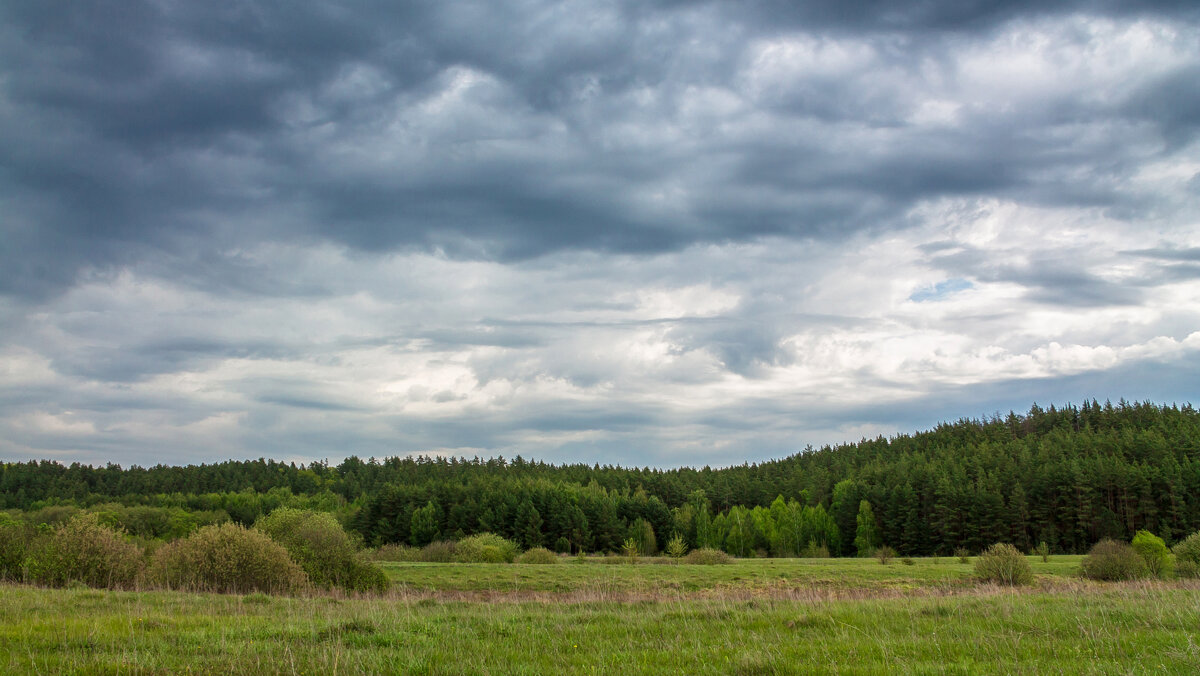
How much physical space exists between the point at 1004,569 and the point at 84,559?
144 feet

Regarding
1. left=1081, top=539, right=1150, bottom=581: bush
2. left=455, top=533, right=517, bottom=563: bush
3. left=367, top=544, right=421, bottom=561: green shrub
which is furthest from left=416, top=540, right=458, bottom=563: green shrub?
left=1081, top=539, right=1150, bottom=581: bush

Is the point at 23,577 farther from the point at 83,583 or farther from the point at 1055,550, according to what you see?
the point at 1055,550

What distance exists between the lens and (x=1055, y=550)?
92500mm

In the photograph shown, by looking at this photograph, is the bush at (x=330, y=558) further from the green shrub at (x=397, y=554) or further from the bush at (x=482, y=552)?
the green shrub at (x=397, y=554)

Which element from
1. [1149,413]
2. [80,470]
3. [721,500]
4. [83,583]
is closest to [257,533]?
[83,583]

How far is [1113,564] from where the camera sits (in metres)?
41.2

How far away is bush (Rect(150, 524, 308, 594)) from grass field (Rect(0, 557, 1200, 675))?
8515mm

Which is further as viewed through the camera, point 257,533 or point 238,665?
point 257,533

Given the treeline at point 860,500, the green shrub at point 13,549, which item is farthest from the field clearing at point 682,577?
the treeline at point 860,500

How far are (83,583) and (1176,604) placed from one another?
1365 inches

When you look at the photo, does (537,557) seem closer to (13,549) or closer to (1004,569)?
(1004,569)

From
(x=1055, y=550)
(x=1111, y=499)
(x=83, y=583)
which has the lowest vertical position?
(x=1055, y=550)

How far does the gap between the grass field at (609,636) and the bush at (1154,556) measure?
31.7 metres

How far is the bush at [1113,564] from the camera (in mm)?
40125
